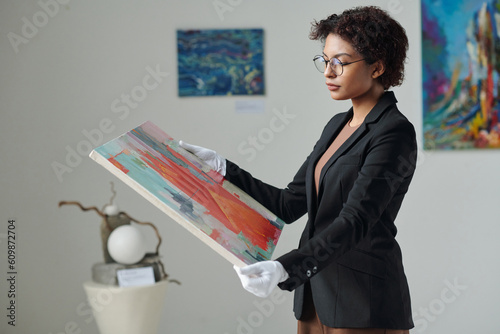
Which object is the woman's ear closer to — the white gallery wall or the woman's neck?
the woman's neck

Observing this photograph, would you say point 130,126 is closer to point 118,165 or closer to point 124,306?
point 124,306

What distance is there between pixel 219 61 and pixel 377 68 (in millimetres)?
2223

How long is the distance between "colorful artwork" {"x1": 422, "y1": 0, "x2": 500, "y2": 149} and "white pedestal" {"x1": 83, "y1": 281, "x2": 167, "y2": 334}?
6.91 feet

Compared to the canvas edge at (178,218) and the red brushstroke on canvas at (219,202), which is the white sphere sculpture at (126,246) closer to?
the red brushstroke on canvas at (219,202)

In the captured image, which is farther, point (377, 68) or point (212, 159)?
point (212, 159)

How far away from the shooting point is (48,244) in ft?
12.1

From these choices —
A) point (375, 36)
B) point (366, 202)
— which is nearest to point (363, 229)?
point (366, 202)

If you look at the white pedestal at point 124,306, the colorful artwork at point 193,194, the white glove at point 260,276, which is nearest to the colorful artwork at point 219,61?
the white pedestal at point 124,306

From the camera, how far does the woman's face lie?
1.55 meters

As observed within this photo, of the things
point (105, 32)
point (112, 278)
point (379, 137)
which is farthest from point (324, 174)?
point (105, 32)

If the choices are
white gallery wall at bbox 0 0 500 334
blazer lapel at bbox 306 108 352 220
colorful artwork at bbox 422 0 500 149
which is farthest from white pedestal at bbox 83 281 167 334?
colorful artwork at bbox 422 0 500 149

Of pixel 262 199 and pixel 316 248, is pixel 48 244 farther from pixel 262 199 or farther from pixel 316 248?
pixel 316 248

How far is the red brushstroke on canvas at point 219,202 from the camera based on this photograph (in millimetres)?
1545

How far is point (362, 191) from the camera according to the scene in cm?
140
